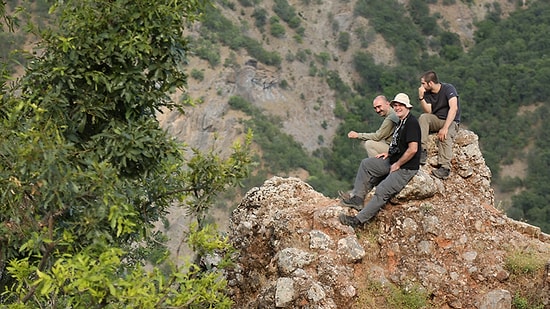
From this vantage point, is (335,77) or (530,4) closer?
(335,77)

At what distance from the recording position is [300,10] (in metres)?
100

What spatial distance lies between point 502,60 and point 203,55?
42.1 m

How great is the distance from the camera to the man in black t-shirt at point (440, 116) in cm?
844

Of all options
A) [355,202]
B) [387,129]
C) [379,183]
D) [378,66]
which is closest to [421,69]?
[378,66]

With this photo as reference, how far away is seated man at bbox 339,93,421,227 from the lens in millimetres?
7418

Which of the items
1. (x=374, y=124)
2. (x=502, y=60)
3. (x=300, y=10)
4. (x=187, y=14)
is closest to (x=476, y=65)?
(x=502, y=60)

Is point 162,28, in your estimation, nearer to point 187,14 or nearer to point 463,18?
point 187,14

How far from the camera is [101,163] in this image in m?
4.54

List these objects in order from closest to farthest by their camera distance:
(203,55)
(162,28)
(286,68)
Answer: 1. (162,28)
2. (203,55)
3. (286,68)

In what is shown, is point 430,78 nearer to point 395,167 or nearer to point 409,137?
point 409,137

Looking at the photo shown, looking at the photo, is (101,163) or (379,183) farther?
(379,183)

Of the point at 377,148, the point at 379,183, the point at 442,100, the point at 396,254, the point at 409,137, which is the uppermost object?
Result: the point at 409,137

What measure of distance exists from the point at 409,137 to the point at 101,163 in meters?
4.17

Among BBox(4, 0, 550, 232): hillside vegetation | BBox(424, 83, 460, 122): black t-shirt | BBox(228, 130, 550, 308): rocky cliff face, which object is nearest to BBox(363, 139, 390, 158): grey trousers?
BBox(228, 130, 550, 308): rocky cliff face
